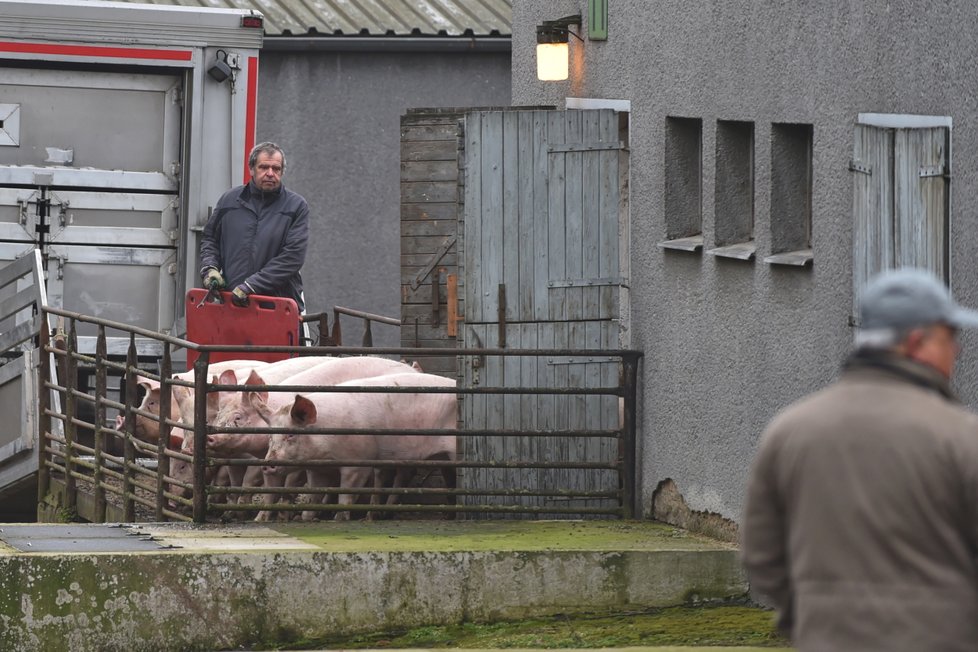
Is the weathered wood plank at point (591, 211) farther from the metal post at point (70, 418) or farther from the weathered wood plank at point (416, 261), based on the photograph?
the metal post at point (70, 418)

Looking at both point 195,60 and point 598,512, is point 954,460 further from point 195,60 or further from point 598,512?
point 195,60

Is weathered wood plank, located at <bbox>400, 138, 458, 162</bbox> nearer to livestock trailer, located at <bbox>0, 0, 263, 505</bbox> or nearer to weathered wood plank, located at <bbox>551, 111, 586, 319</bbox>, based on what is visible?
livestock trailer, located at <bbox>0, 0, 263, 505</bbox>

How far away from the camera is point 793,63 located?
371 inches

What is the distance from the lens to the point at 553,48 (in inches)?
498

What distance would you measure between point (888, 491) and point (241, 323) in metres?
8.64

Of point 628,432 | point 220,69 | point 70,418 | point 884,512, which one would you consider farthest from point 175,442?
point 884,512

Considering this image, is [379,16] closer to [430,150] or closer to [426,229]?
[426,229]

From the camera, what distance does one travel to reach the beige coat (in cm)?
454

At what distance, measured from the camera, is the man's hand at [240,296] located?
12672 mm

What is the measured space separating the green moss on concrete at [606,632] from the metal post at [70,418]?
3.59 meters

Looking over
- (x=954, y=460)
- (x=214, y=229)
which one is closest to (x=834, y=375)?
(x=954, y=460)

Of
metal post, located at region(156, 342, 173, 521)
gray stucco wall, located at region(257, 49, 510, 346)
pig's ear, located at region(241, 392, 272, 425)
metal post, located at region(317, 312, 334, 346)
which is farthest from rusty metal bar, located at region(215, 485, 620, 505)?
gray stucco wall, located at region(257, 49, 510, 346)

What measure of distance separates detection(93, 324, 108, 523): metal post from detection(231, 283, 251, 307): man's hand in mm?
950

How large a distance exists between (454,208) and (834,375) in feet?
16.9
